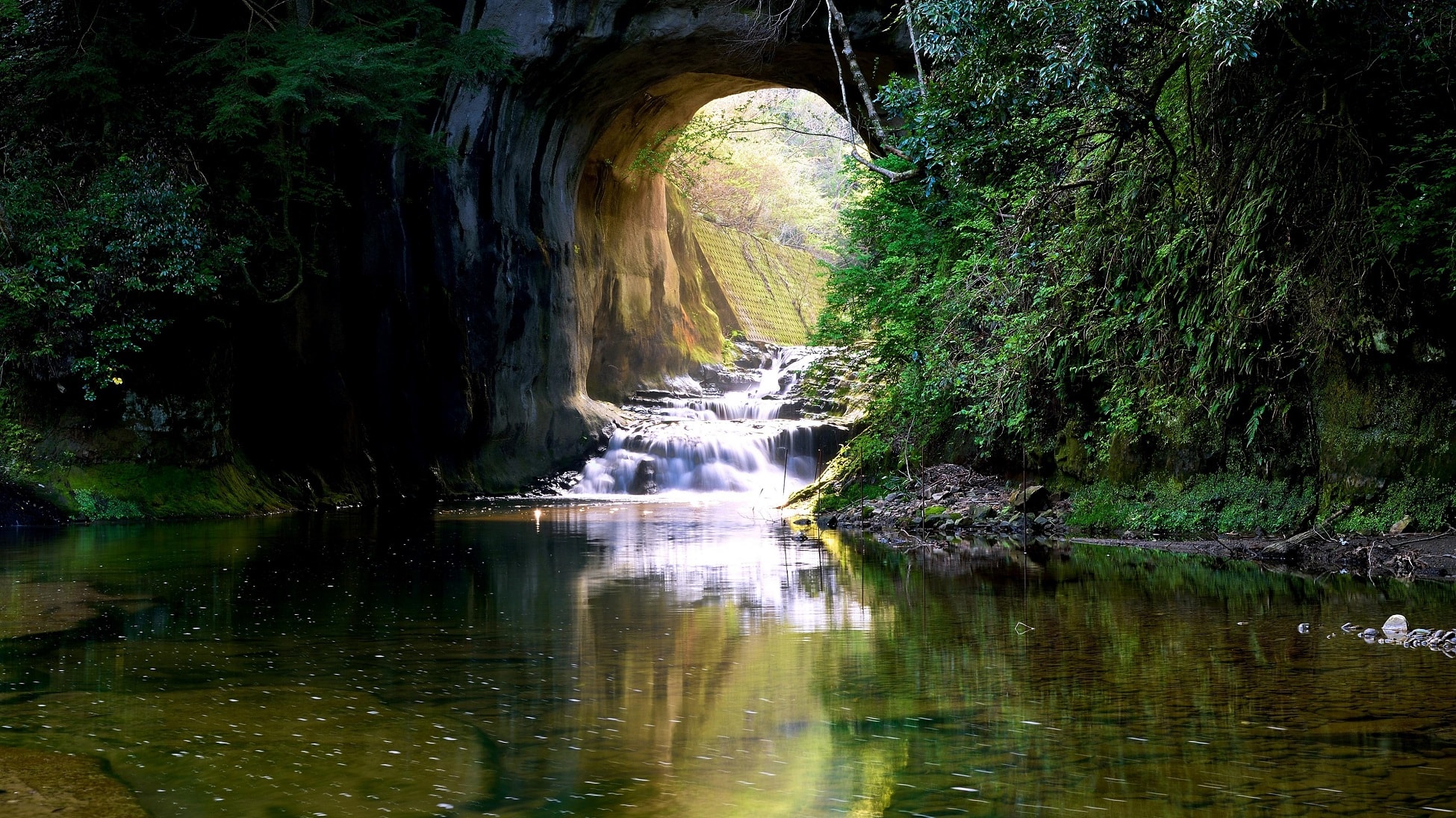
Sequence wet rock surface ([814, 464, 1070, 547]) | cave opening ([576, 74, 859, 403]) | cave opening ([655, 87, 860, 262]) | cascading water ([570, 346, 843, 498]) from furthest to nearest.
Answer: cave opening ([655, 87, 860, 262]), cave opening ([576, 74, 859, 403]), cascading water ([570, 346, 843, 498]), wet rock surface ([814, 464, 1070, 547])

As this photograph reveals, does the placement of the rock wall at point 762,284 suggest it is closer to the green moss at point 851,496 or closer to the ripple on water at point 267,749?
the green moss at point 851,496

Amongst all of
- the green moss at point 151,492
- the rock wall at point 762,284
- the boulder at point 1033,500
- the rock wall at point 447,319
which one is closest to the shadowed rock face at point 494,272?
the rock wall at point 447,319

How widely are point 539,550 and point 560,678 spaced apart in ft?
20.7

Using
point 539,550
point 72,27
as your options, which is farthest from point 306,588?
point 72,27

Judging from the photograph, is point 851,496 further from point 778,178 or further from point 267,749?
point 778,178

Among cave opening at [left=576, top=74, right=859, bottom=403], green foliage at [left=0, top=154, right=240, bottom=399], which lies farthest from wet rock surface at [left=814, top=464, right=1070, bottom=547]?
green foliage at [left=0, top=154, right=240, bottom=399]

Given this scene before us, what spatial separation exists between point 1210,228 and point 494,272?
15532mm

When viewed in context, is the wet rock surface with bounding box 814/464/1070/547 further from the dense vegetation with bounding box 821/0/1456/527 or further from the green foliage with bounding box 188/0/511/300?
the green foliage with bounding box 188/0/511/300

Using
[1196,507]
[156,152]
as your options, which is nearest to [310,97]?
[156,152]

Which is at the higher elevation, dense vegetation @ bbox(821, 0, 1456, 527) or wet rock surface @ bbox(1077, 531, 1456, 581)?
dense vegetation @ bbox(821, 0, 1456, 527)

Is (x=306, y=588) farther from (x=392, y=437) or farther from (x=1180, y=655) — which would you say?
(x=392, y=437)

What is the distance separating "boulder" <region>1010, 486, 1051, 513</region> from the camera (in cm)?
1202

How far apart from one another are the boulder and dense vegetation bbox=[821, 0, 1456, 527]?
0.40 meters

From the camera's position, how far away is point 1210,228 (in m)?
9.25
